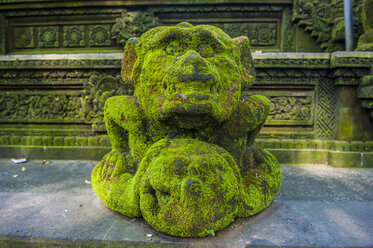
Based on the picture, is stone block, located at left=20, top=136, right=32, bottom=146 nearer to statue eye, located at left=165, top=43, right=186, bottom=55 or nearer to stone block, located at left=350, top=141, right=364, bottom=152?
statue eye, located at left=165, top=43, right=186, bottom=55

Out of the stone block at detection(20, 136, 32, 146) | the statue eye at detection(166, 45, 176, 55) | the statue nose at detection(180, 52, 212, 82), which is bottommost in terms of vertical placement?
the stone block at detection(20, 136, 32, 146)

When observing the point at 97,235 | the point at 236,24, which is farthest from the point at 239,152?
the point at 236,24

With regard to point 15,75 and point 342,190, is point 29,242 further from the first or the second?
point 15,75

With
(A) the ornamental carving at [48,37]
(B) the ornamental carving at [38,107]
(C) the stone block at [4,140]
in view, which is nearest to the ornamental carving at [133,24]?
(A) the ornamental carving at [48,37]

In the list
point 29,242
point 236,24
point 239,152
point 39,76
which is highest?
point 236,24

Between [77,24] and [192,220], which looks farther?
[77,24]

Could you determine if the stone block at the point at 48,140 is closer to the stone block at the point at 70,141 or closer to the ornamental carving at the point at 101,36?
the stone block at the point at 70,141

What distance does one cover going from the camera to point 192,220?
5.82 ft

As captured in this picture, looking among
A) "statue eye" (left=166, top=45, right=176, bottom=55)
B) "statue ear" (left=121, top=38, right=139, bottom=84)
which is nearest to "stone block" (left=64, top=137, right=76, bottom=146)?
"statue ear" (left=121, top=38, right=139, bottom=84)

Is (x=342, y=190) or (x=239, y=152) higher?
(x=239, y=152)

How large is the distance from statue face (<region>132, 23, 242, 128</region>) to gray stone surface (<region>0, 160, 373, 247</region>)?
0.85m

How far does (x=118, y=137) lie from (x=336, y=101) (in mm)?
3422

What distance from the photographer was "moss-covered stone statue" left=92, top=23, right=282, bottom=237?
1833 millimetres

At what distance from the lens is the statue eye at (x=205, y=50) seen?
6.95 feet
